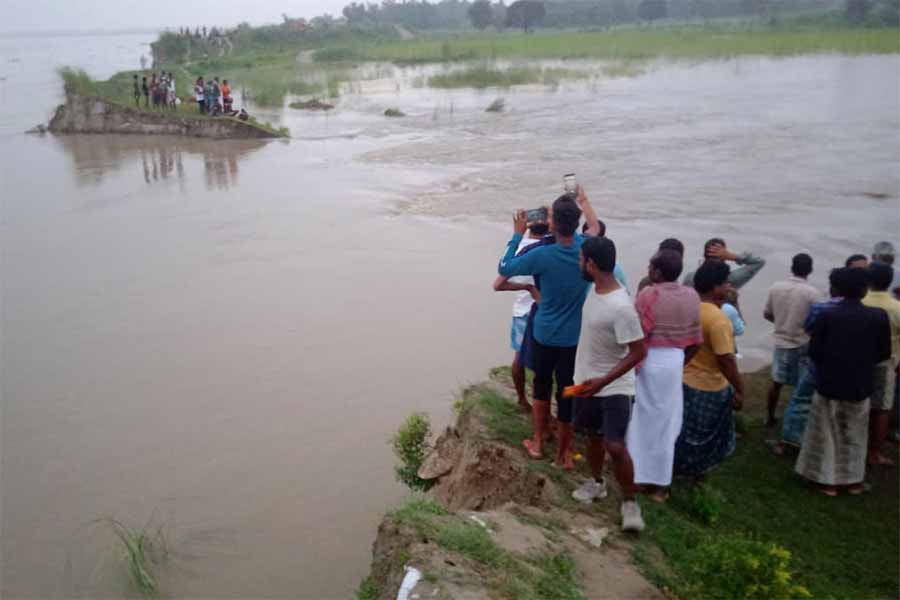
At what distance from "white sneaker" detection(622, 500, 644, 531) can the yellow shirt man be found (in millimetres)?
828

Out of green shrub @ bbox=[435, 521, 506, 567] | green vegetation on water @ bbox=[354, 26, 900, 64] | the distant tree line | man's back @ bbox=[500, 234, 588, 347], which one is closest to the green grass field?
man's back @ bbox=[500, 234, 588, 347]

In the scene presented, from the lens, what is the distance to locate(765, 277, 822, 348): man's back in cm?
490

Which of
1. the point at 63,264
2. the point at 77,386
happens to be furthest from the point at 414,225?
the point at 77,386

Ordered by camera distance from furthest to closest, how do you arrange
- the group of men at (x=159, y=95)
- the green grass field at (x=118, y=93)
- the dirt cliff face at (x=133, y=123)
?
the group of men at (x=159, y=95) < the green grass field at (x=118, y=93) < the dirt cliff face at (x=133, y=123)

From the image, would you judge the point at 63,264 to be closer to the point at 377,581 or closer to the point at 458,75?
the point at 377,581

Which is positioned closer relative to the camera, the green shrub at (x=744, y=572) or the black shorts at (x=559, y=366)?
the green shrub at (x=744, y=572)

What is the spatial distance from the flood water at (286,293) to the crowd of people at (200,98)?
1.89 metres

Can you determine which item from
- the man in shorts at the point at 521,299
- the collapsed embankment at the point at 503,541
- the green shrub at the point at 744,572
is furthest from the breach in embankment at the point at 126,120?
the green shrub at the point at 744,572

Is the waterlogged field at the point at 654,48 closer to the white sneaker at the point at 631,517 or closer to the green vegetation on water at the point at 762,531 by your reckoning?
the green vegetation on water at the point at 762,531

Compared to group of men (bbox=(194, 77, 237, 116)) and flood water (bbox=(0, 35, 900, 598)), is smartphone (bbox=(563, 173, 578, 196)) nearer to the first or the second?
flood water (bbox=(0, 35, 900, 598))

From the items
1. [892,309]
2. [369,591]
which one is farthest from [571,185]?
[369,591]

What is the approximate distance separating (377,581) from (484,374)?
3932 mm

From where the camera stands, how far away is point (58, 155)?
19938 mm

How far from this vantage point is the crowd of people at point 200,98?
2258 cm
